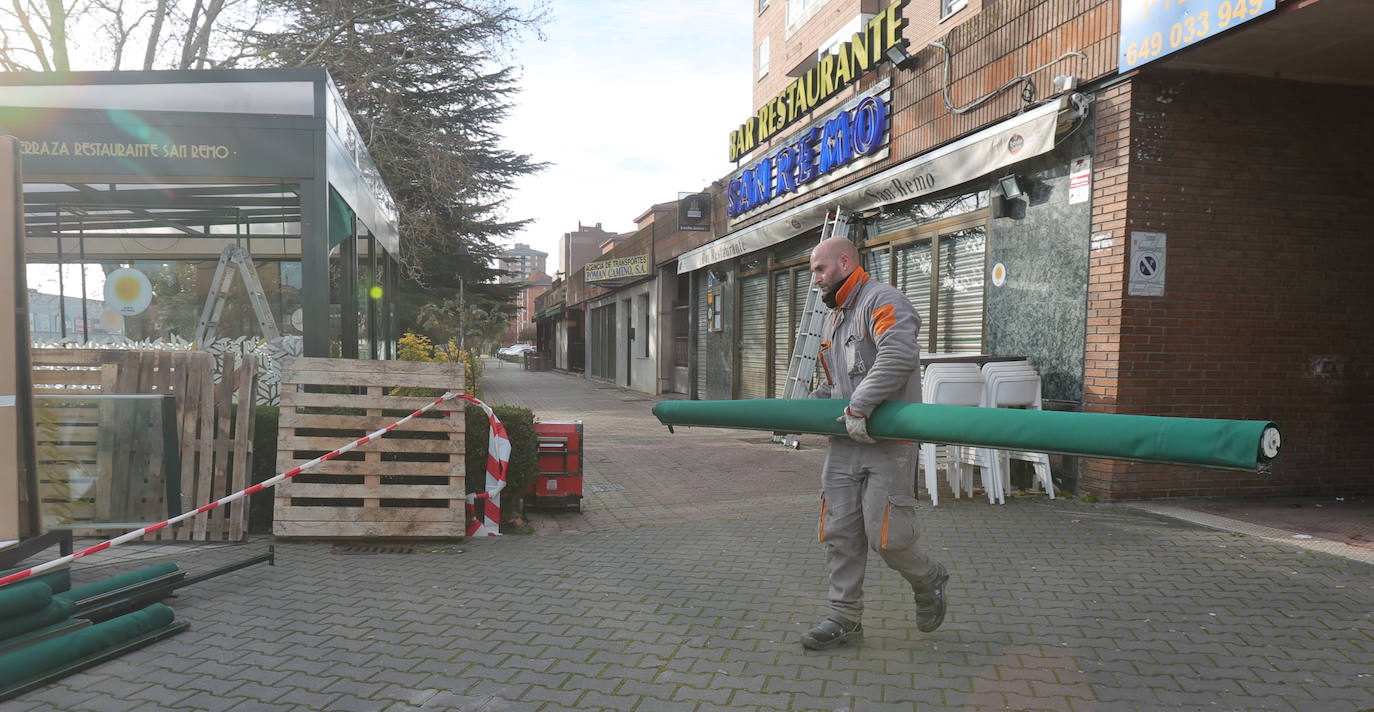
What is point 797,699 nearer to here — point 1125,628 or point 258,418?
point 1125,628

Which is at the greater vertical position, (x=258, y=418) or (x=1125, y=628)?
(x=258, y=418)

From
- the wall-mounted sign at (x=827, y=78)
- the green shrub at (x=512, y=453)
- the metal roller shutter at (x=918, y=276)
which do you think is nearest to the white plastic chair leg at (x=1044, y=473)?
the metal roller shutter at (x=918, y=276)

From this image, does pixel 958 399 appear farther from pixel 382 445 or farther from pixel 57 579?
pixel 57 579

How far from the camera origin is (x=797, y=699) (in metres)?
3.15

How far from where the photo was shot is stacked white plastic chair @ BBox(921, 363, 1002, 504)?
670cm

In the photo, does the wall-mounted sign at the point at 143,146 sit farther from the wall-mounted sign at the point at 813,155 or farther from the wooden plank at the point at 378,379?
the wall-mounted sign at the point at 813,155

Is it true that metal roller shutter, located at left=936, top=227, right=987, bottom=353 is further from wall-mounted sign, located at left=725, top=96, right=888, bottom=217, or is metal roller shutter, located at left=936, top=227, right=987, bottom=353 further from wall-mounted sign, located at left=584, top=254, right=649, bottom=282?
wall-mounted sign, located at left=584, top=254, right=649, bottom=282

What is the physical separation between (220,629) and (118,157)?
4279 millimetres

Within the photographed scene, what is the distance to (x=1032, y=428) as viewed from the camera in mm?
2996

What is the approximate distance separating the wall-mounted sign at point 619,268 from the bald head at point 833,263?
1786 cm

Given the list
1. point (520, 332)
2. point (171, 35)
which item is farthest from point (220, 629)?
point (520, 332)

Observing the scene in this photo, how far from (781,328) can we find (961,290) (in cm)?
515

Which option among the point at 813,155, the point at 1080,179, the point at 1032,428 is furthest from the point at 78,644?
the point at 813,155

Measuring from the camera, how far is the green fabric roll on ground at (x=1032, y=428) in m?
2.55
